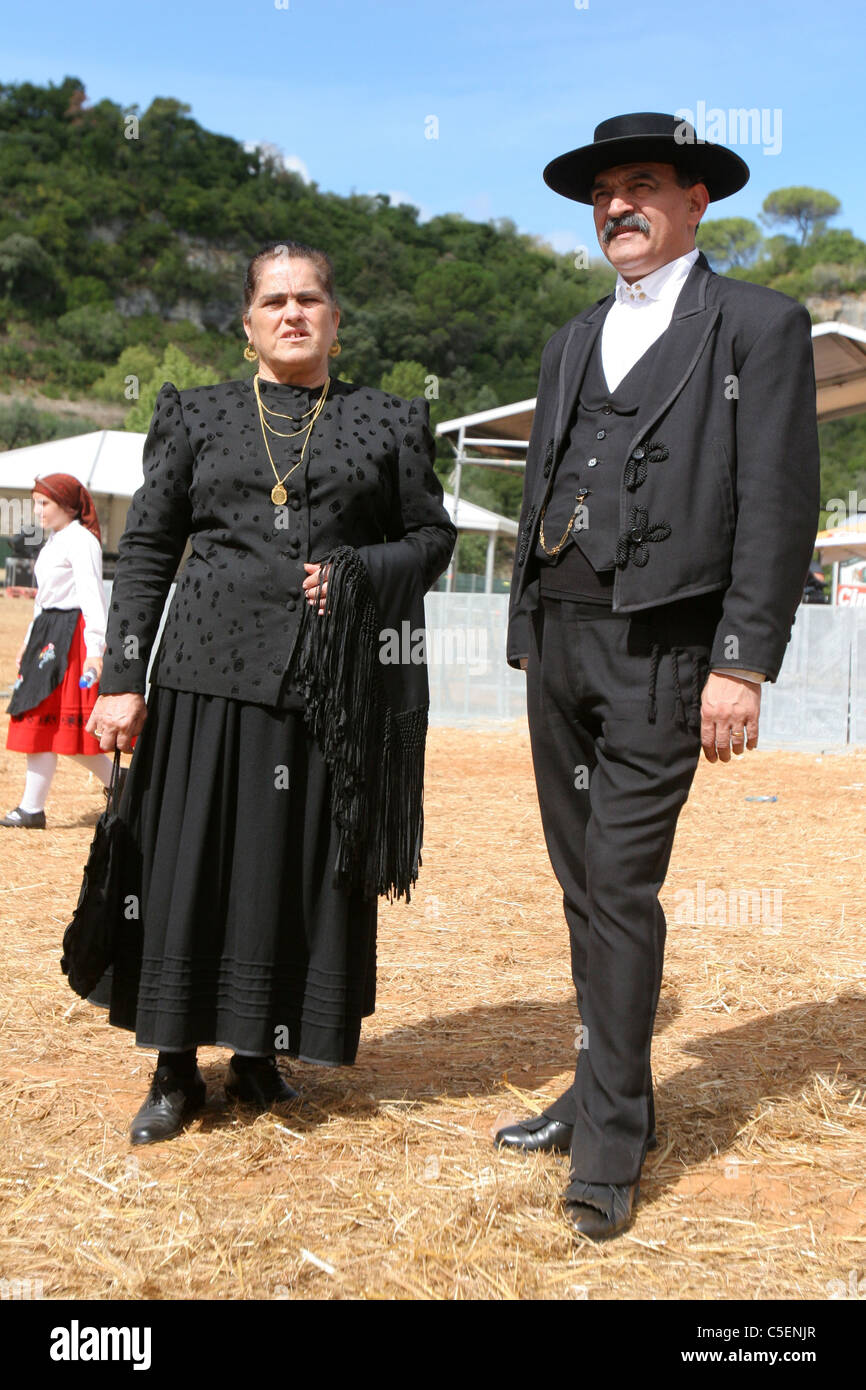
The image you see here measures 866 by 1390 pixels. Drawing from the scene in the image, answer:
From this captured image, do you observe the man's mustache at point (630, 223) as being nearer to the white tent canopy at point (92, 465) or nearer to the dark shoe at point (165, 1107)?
the dark shoe at point (165, 1107)

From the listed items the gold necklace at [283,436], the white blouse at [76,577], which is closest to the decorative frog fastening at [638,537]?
the gold necklace at [283,436]

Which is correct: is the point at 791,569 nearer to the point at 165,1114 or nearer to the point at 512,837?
the point at 165,1114

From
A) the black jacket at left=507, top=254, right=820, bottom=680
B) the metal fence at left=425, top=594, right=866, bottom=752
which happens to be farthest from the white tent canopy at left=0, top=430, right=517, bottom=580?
the black jacket at left=507, top=254, right=820, bottom=680

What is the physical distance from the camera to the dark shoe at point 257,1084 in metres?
3.74

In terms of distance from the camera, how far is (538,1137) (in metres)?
3.49

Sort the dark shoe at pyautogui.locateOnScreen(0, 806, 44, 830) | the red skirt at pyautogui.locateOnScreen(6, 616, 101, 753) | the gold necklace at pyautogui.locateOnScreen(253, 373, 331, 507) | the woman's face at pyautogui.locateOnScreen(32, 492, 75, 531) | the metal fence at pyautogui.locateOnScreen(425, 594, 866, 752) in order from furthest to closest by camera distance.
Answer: the metal fence at pyautogui.locateOnScreen(425, 594, 866, 752), the dark shoe at pyautogui.locateOnScreen(0, 806, 44, 830), the red skirt at pyautogui.locateOnScreen(6, 616, 101, 753), the woman's face at pyautogui.locateOnScreen(32, 492, 75, 531), the gold necklace at pyautogui.locateOnScreen(253, 373, 331, 507)

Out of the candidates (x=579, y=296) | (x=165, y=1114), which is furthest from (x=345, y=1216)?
(x=579, y=296)

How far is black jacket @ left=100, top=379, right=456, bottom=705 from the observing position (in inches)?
139

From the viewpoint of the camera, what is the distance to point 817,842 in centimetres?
847

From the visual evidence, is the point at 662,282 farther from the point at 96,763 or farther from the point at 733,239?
the point at 733,239

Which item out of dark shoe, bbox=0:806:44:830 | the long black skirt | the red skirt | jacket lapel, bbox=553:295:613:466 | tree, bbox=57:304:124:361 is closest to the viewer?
jacket lapel, bbox=553:295:613:466

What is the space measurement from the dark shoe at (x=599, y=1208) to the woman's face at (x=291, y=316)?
2226mm

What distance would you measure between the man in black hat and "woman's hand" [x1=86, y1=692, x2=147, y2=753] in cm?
109

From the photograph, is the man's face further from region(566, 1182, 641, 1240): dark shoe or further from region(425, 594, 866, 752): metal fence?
region(425, 594, 866, 752): metal fence
